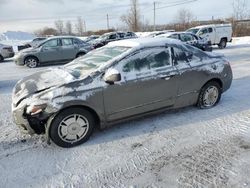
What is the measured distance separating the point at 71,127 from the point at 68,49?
34.4 ft

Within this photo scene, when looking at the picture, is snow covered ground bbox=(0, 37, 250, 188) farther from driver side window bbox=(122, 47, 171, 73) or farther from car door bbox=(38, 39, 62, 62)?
car door bbox=(38, 39, 62, 62)

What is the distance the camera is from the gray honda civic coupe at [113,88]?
3.82 metres

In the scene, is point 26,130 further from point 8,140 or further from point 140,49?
point 140,49

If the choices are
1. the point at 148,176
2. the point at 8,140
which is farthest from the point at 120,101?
the point at 8,140

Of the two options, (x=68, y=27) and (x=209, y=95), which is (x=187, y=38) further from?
(x=68, y=27)

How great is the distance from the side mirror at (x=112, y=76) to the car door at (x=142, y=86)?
91 mm

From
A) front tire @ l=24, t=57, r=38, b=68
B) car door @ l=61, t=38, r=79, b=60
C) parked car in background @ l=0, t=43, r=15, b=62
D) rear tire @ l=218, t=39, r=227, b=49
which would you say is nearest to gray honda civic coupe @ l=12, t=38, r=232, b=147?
Result: front tire @ l=24, t=57, r=38, b=68

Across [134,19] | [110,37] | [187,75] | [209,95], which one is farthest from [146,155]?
[134,19]

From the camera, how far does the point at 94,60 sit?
15.3 ft

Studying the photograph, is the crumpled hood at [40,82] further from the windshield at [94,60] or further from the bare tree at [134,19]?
the bare tree at [134,19]

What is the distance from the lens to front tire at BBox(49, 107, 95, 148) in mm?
3832

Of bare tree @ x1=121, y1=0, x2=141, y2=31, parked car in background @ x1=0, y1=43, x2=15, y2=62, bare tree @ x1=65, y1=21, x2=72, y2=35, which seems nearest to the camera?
parked car in background @ x1=0, y1=43, x2=15, y2=62

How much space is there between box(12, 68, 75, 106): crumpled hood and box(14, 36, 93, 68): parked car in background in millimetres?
8973

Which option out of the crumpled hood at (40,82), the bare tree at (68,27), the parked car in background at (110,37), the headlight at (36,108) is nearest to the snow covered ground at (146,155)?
the headlight at (36,108)
